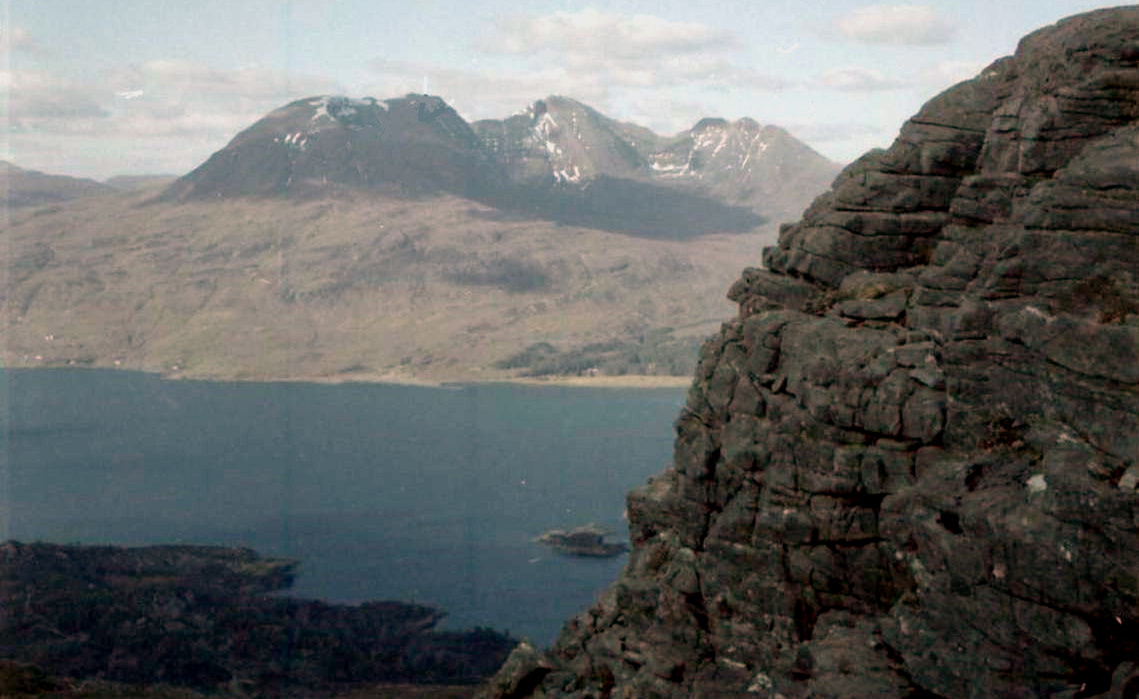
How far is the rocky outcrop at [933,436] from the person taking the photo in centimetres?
2805

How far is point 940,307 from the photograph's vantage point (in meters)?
35.1

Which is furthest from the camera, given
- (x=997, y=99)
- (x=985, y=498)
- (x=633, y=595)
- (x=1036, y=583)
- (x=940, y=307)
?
(x=633, y=595)

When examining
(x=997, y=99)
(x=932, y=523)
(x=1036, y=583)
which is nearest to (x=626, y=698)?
(x=932, y=523)

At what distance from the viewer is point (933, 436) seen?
3341 cm

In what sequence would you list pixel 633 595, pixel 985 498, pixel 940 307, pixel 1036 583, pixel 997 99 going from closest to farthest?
pixel 1036 583 → pixel 985 498 → pixel 940 307 → pixel 997 99 → pixel 633 595

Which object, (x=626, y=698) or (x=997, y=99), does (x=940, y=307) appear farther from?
(x=626, y=698)

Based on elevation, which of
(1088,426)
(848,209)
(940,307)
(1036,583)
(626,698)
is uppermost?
(848,209)

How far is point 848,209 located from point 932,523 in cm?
1270

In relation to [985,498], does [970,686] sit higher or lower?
lower

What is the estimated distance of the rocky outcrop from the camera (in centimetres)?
2805

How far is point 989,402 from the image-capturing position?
3186cm

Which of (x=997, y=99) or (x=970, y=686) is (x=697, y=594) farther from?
A: (x=997, y=99)

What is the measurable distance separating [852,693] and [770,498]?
7515mm

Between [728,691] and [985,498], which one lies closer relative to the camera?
[985,498]
